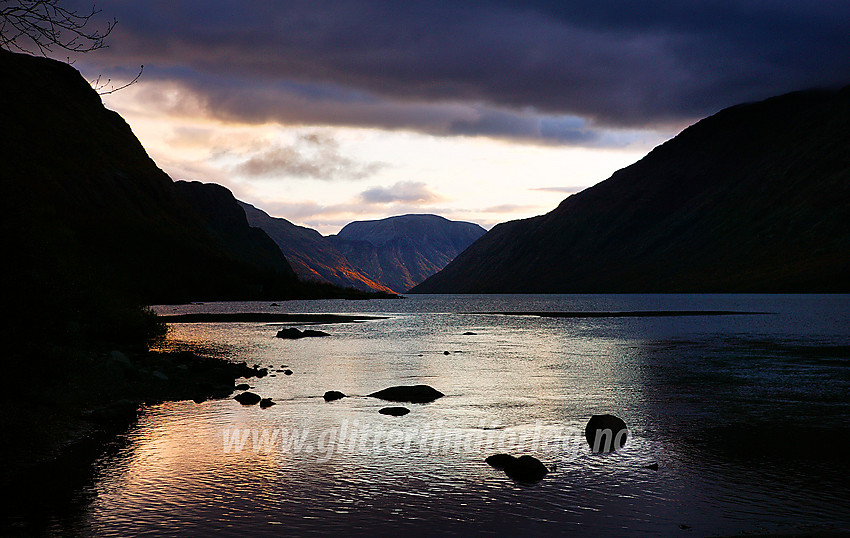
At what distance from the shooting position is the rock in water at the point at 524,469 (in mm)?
21531

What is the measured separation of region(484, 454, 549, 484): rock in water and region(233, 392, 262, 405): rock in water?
17.1m

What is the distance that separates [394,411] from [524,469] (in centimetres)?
1207

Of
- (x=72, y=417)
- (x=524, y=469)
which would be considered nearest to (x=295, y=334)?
(x=72, y=417)

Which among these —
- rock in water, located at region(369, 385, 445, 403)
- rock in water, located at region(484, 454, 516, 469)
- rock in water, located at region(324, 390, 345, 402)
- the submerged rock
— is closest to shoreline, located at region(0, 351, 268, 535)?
rock in water, located at region(324, 390, 345, 402)

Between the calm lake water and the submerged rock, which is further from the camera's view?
the submerged rock

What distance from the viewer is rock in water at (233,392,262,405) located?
35.4 meters

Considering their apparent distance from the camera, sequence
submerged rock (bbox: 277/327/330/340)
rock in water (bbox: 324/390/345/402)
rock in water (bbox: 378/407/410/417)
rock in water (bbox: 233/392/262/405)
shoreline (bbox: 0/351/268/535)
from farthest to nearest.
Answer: submerged rock (bbox: 277/327/330/340)
rock in water (bbox: 324/390/345/402)
rock in water (bbox: 233/392/262/405)
rock in water (bbox: 378/407/410/417)
shoreline (bbox: 0/351/268/535)

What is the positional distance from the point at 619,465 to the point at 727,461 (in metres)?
4.08

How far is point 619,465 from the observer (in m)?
23.6

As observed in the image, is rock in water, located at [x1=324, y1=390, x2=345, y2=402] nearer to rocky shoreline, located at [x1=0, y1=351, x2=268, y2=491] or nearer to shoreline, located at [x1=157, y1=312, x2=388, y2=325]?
rocky shoreline, located at [x1=0, y1=351, x2=268, y2=491]

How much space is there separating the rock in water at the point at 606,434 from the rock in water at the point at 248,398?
1792cm

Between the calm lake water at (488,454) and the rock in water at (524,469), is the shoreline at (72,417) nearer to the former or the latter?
the calm lake water at (488,454)

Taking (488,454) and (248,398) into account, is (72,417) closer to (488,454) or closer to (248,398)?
(248,398)

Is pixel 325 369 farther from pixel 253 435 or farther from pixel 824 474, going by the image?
pixel 824 474
